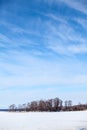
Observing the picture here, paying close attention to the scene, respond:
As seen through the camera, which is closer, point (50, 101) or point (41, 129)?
point (41, 129)

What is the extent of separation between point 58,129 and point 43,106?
9417 centimetres

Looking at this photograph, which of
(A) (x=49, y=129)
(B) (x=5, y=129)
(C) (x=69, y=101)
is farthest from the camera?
(C) (x=69, y=101)

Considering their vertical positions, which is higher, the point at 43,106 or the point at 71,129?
the point at 43,106

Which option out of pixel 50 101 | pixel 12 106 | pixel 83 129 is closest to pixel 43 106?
pixel 50 101

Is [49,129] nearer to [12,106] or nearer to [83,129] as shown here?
[83,129]

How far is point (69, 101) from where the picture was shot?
13125cm

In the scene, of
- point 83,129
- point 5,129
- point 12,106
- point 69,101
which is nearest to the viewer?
point 5,129

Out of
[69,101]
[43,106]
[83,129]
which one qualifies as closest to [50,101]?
[43,106]

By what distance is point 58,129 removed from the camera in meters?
26.0

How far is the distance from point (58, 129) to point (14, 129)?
4.10 metres

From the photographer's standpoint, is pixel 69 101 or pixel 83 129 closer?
pixel 83 129

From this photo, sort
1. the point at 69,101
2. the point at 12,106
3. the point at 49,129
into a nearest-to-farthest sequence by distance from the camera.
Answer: the point at 49,129 < the point at 12,106 < the point at 69,101

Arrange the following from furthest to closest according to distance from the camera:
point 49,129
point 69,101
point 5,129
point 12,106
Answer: point 69,101 < point 12,106 < point 49,129 < point 5,129

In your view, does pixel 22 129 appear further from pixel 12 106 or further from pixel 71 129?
pixel 12 106
